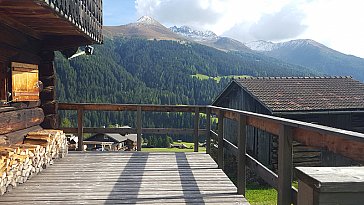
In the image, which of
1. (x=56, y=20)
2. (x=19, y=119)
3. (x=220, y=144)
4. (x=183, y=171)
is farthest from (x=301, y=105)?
(x=56, y=20)

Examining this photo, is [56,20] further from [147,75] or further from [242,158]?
[147,75]

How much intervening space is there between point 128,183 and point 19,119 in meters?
2.91

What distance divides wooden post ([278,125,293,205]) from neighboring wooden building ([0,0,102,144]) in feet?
11.0

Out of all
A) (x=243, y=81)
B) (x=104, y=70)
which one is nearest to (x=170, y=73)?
(x=104, y=70)

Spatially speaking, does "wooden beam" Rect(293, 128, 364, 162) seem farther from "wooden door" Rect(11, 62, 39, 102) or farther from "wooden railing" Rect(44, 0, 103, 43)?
"wooden door" Rect(11, 62, 39, 102)

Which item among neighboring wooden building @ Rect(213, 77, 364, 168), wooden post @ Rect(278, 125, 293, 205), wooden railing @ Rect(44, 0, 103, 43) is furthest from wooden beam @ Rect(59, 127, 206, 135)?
neighboring wooden building @ Rect(213, 77, 364, 168)

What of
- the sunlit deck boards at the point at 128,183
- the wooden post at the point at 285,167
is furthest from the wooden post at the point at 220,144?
the wooden post at the point at 285,167

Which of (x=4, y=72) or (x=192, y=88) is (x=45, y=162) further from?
(x=192, y=88)

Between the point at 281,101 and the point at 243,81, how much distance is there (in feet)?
11.3

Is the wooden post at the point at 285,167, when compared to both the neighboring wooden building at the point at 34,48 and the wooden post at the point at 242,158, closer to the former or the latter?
the wooden post at the point at 242,158

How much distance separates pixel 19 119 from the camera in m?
6.86

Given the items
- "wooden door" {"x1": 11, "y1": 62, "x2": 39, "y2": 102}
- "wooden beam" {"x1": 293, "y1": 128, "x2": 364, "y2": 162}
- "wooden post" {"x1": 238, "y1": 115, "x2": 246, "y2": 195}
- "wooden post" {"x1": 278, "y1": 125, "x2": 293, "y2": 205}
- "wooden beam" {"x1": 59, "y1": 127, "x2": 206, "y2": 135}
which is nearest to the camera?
"wooden beam" {"x1": 293, "y1": 128, "x2": 364, "y2": 162}

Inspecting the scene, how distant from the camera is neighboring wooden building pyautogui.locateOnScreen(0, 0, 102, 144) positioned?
5.48 meters

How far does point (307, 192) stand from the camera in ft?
5.11
